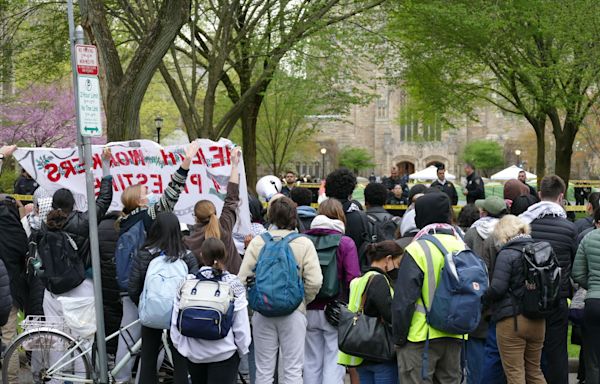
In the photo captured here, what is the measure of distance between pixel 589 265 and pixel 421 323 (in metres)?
2.15

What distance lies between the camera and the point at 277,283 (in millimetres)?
6383

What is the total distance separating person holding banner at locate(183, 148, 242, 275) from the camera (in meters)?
7.15

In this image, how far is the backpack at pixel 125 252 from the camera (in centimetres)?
683

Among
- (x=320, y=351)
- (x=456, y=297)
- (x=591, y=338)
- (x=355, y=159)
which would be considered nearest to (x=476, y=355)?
(x=591, y=338)

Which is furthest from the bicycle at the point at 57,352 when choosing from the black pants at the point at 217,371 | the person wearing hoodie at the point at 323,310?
A: the person wearing hoodie at the point at 323,310

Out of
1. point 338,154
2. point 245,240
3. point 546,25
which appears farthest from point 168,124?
point 245,240

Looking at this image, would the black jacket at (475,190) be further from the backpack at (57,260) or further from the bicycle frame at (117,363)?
the backpack at (57,260)

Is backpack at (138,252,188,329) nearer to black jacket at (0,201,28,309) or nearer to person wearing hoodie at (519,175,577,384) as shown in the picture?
black jacket at (0,201,28,309)

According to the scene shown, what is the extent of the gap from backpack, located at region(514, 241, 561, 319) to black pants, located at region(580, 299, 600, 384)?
47 centimetres

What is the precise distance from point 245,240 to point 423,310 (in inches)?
123

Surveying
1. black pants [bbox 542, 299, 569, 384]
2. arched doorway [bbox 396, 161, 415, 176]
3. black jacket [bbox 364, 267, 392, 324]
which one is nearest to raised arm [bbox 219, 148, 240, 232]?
black jacket [bbox 364, 267, 392, 324]

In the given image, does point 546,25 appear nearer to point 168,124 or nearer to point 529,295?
point 529,295

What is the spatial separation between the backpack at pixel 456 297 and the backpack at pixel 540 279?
45.7 inches

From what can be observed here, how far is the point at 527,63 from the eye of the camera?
860 inches
